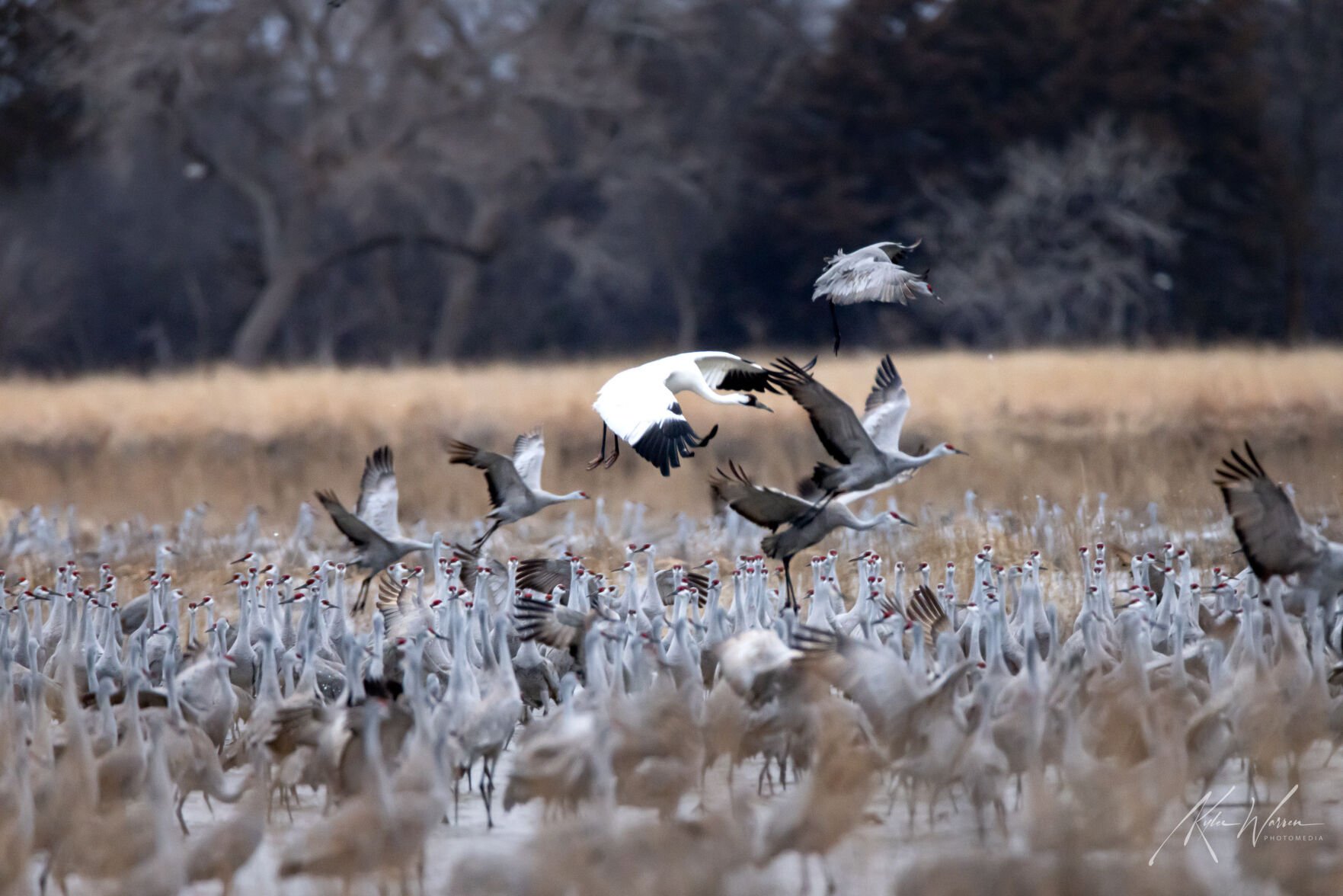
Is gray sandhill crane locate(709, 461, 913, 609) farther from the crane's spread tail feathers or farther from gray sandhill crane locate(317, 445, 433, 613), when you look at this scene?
gray sandhill crane locate(317, 445, 433, 613)

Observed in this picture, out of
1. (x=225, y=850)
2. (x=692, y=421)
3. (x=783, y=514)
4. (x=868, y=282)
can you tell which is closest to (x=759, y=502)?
(x=783, y=514)

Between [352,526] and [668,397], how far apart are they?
7.18 feet

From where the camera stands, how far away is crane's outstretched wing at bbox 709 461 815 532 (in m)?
8.74

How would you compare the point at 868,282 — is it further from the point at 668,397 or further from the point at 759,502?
the point at 759,502

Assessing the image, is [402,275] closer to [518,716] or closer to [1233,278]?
[1233,278]

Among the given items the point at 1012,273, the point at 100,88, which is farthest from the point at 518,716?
the point at 1012,273

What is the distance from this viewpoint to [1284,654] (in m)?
7.19

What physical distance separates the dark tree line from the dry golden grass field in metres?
9.52

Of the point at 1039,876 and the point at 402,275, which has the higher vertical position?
the point at 402,275

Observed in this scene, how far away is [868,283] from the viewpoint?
8461mm

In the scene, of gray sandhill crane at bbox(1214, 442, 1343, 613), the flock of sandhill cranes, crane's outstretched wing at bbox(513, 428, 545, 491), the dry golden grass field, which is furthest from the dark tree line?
gray sandhill crane at bbox(1214, 442, 1343, 613)

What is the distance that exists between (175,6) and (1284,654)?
2501cm

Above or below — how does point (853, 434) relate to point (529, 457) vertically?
above
